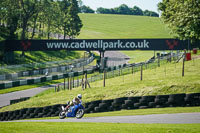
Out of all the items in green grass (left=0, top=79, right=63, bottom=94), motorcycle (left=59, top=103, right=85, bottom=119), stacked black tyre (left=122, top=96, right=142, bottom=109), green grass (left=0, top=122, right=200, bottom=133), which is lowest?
green grass (left=0, top=79, right=63, bottom=94)

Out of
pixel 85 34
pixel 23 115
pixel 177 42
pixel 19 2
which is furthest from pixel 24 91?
pixel 85 34

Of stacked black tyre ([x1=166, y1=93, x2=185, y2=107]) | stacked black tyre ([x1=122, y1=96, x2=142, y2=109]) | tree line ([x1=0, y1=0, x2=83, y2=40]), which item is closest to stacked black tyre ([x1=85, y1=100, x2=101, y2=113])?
stacked black tyre ([x1=122, y1=96, x2=142, y2=109])

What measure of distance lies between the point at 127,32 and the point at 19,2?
67654 millimetres

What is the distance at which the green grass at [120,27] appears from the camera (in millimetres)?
124269

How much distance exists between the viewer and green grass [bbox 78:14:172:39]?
408ft

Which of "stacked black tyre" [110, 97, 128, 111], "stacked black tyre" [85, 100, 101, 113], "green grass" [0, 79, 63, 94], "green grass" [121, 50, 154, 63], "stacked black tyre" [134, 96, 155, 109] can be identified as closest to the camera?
"stacked black tyre" [134, 96, 155, 109]

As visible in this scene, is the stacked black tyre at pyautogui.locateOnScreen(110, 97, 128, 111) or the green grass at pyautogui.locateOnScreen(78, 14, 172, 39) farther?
the green grass at pyautogui.locateOnScreen(78, 14, 172, 39)

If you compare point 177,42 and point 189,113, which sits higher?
point 177,42

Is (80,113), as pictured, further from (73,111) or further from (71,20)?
(71,20)

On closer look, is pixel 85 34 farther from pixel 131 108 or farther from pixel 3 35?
pixel 131 108

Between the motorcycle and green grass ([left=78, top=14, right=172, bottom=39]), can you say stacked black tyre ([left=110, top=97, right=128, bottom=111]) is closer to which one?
the motorcycle

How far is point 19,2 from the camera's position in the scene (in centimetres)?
7056

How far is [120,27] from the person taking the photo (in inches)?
5655

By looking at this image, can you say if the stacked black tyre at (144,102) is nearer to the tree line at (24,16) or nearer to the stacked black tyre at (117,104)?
the stacked black tyre at (117,104)
